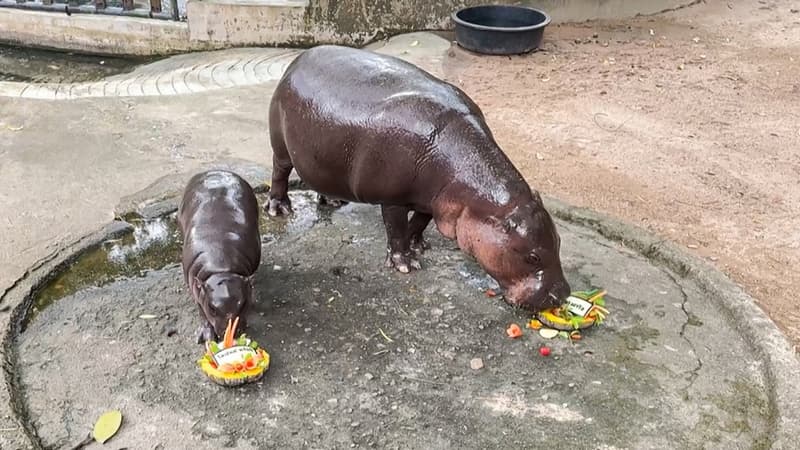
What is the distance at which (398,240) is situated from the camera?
427 cm

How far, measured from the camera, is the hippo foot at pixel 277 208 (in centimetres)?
486

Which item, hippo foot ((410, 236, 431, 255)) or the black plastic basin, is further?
the black plastic basin

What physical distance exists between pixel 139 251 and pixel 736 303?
327 cm

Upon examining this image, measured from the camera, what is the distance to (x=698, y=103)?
283 inches

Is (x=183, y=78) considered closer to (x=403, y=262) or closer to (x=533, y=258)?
(x=403, y=262)

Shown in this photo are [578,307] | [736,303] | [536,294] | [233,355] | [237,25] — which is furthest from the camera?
[237,25]

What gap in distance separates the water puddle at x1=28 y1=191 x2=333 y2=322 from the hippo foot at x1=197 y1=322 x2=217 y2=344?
77 cm

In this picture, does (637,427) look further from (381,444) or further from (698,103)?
(698,103)

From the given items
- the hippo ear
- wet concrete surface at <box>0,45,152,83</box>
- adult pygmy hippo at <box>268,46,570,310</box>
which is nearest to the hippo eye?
adult pygmy hippo at <box>268,46,570,310</box>

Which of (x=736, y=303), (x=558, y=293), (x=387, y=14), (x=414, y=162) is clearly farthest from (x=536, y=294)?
(x=387, y=14)

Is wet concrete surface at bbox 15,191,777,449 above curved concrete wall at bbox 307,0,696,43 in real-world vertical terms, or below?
below

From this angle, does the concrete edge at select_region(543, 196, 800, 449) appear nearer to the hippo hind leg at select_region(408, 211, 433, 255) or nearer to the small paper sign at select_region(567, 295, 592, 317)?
the small paper sign at select_region(567, 295, 592, 317)

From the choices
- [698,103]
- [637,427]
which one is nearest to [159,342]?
[637,427]

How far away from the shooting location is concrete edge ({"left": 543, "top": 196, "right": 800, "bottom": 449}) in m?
3.37
